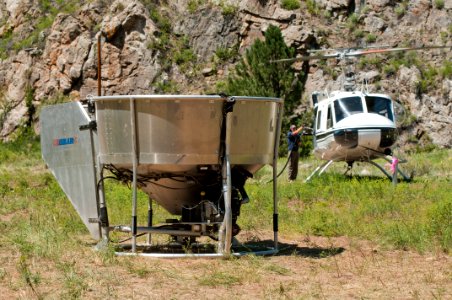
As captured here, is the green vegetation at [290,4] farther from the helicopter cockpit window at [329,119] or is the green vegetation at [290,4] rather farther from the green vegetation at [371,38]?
the helicopter cockpit window at [329,119]

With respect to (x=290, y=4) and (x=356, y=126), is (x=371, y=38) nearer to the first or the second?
(x=290, y=4)

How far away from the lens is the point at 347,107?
2155 cm

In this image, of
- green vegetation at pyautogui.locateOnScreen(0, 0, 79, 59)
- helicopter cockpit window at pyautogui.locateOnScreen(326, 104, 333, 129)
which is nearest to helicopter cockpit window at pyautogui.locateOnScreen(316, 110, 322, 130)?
helicopter cockpit window at pyautogui.locateOnScreen(326, 104, 333, 129)

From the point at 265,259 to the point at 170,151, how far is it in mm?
1632

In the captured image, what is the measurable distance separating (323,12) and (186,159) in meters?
37.1

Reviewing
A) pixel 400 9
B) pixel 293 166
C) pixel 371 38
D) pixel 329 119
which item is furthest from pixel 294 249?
pixel 400 9

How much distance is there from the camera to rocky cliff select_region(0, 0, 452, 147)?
42531 millimetres

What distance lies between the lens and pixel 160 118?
886cm

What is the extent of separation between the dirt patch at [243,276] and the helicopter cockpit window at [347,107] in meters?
12.0

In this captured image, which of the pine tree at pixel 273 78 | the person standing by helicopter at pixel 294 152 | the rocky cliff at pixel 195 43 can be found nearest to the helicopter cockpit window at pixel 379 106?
the person standing by helicopter at pixel 294 152

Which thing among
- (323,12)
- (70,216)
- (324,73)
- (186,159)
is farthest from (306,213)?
(323,12)

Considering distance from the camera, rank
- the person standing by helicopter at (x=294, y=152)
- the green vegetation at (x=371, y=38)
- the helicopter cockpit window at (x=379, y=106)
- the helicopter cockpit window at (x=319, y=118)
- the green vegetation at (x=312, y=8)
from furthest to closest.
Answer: the green vegetation at (x=312, y=8) → the green vegetation at (x=371, y=38) → the helicopter cockpit window at (x=319, y=118) → the person standing by helicopter at (x=294, y=152) → the helicopter cockpit window at (x=379, y=106)

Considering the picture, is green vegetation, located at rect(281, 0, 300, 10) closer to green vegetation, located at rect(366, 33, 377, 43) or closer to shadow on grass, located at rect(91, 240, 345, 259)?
green vegetation, located at rect(366, 33, 377, 43)

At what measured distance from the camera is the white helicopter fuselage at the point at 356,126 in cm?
2073
